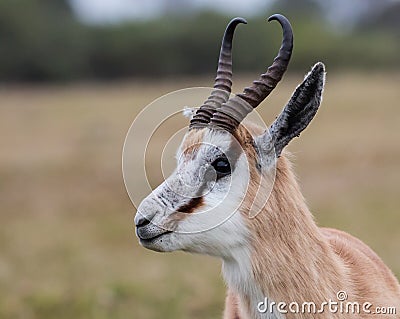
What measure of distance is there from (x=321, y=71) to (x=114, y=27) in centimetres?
4685

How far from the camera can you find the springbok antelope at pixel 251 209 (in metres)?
4.62

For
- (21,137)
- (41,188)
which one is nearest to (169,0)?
(21,137)

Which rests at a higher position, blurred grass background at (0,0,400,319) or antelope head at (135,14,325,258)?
blurred grass background at (0,0,400,319)

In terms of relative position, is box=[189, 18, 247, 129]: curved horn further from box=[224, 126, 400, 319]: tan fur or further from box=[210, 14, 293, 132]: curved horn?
box=[224, 126, 400, 319]: tan fur

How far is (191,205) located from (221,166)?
29 cm

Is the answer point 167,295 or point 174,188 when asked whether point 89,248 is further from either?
point 174,188

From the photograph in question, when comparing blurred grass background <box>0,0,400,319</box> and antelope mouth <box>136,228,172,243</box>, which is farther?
blurred grass background <box>0,0,400,319</box>

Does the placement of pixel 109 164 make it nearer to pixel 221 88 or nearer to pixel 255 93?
pixel 221 88

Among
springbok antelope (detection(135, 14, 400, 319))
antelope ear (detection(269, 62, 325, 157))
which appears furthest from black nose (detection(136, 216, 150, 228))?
antelope ear (detection(269, 62, 325, 157))

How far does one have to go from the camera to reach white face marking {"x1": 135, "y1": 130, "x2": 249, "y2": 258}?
15.1 ft

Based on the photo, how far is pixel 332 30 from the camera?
54469 millimetres
